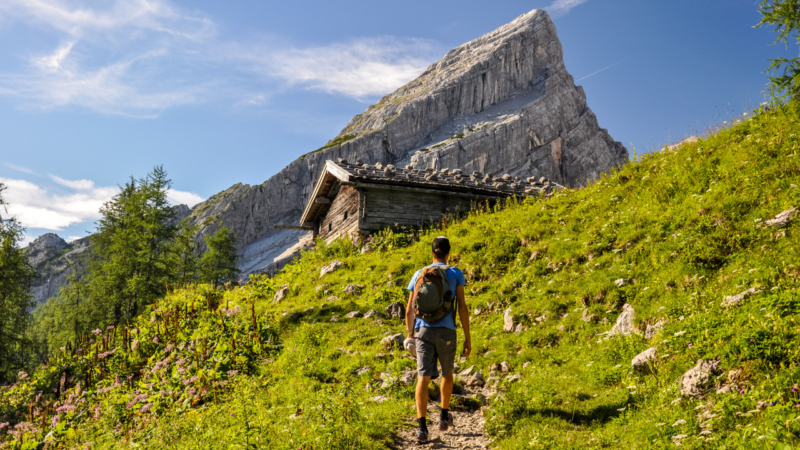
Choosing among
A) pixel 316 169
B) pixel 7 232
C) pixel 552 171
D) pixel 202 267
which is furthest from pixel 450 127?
pixel 7 232

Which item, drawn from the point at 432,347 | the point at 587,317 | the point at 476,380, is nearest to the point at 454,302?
the point at 432,347

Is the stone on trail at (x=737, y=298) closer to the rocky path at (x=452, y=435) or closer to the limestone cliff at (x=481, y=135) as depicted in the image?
Answer: the rocky path at (x=452, y=435)

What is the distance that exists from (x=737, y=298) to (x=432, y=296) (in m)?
3.87

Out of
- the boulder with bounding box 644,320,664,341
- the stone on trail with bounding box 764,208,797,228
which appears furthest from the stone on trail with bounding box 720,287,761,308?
the stone on trail with bounding box 764,208,797,228

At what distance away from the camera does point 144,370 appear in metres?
9.62

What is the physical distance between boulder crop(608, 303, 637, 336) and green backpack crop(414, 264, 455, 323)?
3.12 m

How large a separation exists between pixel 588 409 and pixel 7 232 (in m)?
34.2

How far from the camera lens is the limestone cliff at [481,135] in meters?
107

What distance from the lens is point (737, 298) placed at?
5.52 m

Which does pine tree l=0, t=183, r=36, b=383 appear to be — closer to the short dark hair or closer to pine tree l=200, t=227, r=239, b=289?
pine tree l=200, t=227, r=239, b=289

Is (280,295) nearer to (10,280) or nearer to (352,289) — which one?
(352,289)

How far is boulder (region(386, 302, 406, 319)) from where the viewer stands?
1107 cm

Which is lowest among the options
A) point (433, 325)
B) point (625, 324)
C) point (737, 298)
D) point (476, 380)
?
point (476, 380)

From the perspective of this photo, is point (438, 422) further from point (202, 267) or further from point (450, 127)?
point (450, 127)
